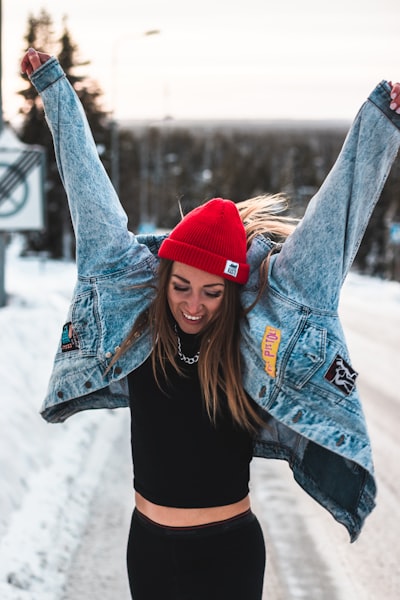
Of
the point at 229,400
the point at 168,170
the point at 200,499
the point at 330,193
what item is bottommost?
the point at 168,170

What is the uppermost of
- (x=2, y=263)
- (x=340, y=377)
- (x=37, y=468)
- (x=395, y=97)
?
(x=395, y=97)

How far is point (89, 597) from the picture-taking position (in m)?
3.82

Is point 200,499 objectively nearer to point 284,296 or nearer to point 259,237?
point 284,296

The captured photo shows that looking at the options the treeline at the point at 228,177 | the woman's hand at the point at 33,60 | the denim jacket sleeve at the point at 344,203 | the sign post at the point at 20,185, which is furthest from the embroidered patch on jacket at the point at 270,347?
the treeline at the point at 228,177

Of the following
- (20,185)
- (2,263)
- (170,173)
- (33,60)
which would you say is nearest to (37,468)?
(33,60)

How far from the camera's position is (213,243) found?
195 cm

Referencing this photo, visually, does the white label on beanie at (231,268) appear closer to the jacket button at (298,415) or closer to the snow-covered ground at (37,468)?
the jacket button at (298,415)

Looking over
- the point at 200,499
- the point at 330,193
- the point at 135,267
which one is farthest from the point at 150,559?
the point at 330,193

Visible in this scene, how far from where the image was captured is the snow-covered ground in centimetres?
390

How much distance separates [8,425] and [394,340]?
29.6ft

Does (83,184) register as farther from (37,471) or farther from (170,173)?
(170,173)

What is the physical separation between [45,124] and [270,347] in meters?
36.4

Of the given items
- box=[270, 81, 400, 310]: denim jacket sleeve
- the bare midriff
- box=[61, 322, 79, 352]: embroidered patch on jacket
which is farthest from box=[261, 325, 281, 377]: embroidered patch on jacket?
box=[61, 322, 79, 352]: embroidered patch on jacket

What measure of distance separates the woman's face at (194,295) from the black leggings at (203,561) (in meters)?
0.54
